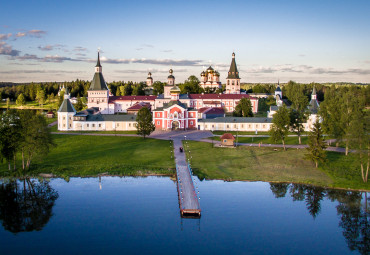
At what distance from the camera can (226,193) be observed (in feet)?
83.6

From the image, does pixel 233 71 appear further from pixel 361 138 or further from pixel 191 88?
pixel 361 138

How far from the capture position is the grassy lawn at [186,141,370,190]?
28.4 meters

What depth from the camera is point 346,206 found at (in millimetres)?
23297

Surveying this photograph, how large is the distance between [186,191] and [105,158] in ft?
42.2

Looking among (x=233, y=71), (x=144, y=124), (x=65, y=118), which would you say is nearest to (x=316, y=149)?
(x=144, y=124)

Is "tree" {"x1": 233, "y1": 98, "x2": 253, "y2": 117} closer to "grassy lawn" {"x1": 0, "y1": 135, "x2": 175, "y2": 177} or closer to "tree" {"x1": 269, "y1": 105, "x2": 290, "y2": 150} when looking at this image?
"grassy lawn" {"x1": 0, "y1": 135, "x2": 175, "y2": 177}

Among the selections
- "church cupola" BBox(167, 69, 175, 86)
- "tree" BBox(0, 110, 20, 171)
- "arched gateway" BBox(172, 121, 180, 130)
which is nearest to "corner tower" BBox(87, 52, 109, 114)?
"church cupola" BBox(167, 69, 175, 86)

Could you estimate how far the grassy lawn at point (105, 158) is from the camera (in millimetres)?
30375

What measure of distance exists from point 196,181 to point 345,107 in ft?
66.5

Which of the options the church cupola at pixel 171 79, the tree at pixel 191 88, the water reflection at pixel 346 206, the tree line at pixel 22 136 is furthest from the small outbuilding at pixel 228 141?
the tree at pixel 191 88

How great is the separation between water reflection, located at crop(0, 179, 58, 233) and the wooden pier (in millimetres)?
8200

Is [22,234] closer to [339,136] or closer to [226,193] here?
[226,193]

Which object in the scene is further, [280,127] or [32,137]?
[280,127]

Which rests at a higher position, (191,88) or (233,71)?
(233,71)
